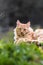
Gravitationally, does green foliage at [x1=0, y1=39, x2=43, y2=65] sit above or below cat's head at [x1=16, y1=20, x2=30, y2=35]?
below

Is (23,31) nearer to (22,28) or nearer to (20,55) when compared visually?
(22,28)

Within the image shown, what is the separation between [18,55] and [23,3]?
1229 cm

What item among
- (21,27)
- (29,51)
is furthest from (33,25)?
(29,51)

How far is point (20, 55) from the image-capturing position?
397cm

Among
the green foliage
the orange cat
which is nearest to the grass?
the green foliage

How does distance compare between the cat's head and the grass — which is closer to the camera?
the grass

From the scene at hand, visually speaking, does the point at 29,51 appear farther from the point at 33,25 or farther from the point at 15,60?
the point at 33,25

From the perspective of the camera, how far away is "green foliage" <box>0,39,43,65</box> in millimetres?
3791

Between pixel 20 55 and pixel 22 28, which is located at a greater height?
pixel 22 28

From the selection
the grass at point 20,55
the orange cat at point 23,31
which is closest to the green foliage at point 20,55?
the grass at point 20,55

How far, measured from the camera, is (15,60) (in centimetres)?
384

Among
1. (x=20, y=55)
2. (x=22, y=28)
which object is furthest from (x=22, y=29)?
(x=20, y=55)

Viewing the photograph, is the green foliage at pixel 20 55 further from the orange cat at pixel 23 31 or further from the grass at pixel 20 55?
the orange cat at pixel 23 31

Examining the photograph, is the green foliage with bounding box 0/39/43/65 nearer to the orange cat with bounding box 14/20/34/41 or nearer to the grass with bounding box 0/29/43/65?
the grass with bounding box 0/29/43/65
